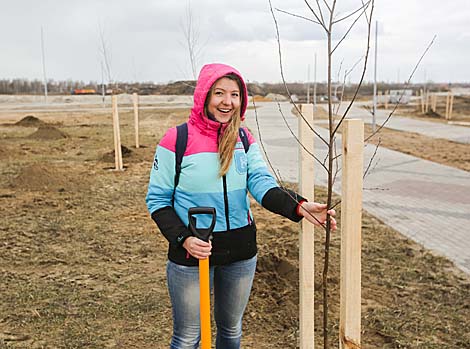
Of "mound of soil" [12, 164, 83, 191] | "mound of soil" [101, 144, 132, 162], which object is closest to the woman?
"mound of soil" [12, 164, 83, 191]

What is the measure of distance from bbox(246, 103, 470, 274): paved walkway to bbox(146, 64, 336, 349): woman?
125 centimetres

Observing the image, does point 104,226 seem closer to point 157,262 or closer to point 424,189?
point 157,262

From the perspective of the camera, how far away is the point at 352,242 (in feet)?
6.53

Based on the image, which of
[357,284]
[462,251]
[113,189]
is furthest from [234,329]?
[113,189]

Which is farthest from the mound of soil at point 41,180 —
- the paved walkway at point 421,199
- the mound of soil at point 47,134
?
the mound of soil at point 47,134

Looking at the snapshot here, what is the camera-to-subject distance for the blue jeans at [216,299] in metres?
2.36

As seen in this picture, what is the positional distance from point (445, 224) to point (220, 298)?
4.89 metres

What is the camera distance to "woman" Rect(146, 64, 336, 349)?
2.26 m

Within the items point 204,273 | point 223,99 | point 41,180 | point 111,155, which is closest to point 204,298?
point 204,273

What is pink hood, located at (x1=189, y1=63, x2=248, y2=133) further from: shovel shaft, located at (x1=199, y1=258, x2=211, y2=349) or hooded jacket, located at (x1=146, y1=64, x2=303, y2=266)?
shovel shaft, located at (x1=199, y1=258, x2=211, y2=349)

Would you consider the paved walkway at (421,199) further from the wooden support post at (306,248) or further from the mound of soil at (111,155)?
the mound of soil at (111,155)

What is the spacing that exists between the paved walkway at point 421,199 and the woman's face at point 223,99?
142cm

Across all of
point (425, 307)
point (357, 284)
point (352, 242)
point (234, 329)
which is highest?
point (352, 242)

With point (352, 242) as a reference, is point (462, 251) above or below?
below
